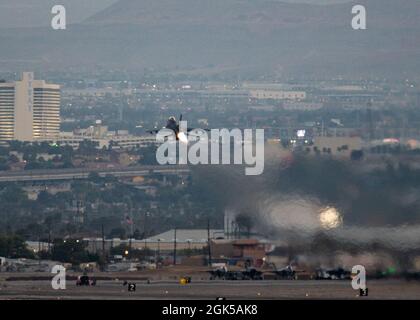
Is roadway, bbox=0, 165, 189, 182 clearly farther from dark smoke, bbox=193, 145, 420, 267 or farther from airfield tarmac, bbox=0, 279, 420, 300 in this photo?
airfield tarmac, bbox=0, 279, 420, 300

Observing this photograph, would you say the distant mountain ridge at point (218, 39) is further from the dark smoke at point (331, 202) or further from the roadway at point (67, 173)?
the dark smoke at point (331, 202)

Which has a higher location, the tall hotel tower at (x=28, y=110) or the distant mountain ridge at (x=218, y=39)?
the distant mountain ridge at (x=218, y=39)

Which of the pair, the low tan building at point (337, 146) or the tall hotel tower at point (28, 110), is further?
the tall hotel tower at point (28, 110)

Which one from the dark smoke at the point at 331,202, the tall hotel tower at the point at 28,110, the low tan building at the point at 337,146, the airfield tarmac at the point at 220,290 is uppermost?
the tall hotel tower at the point at 28,110

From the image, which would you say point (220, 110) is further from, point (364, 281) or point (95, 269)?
point (364, 281)

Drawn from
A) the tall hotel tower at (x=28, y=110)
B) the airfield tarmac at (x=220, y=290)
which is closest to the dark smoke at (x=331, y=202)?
the airfield tarmac at (x=220, y=290)
